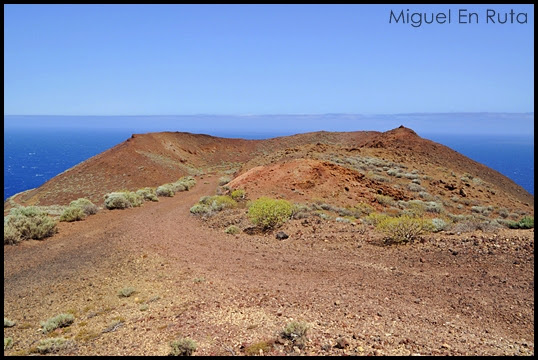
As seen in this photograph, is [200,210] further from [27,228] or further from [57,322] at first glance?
[57,322]

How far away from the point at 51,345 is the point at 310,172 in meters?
17.0

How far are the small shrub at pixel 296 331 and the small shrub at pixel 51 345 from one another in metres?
3.51

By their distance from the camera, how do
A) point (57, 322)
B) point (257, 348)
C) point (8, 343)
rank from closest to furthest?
point (257, 348)
point (8, 343)
point (57, 322)

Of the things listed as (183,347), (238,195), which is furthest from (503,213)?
(183,347)

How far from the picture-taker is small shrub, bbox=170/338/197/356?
5.07 m

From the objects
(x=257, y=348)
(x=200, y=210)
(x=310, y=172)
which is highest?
(x=310, y=172)

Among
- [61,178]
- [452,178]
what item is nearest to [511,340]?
[452,178]

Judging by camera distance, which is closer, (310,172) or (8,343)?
(8,343)

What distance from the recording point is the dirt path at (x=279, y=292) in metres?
5.54

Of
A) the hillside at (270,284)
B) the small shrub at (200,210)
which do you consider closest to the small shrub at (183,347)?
the hillside at (270,284)

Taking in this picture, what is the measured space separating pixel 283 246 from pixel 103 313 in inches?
214

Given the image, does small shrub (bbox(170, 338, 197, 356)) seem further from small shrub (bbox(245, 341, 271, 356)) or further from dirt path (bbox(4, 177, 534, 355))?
small shrub (bbox(245, 341, 271, 356))

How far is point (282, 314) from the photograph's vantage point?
6.32 metres

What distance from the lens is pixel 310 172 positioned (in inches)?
853
